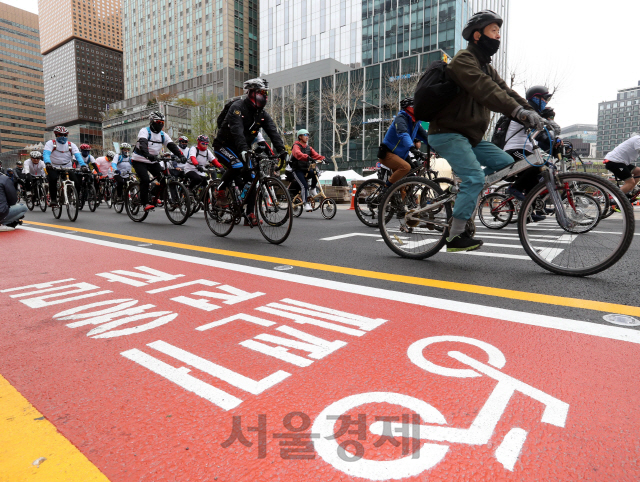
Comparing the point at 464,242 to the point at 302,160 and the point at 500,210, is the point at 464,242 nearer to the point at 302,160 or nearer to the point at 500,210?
the point at 500,210

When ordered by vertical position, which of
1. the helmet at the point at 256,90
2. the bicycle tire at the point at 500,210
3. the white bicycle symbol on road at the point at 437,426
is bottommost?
the white bicycle symbol on road at the point at 437,426

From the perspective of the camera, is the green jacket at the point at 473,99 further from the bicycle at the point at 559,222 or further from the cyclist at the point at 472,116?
the bicycle at the point at 559,222

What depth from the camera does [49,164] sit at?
9000mm

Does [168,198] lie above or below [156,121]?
below

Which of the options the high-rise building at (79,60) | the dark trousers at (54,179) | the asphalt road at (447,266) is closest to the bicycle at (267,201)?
the asphalt road at (447,266)

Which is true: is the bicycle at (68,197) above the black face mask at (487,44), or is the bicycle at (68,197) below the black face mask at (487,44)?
below

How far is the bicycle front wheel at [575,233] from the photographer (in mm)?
3275

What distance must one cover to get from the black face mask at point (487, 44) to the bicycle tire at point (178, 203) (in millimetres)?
5923

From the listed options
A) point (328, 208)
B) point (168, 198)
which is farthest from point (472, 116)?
point (168, 198)

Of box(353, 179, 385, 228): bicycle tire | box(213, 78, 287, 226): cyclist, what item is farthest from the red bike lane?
box(353, 179, 385, 228): bicycle tire

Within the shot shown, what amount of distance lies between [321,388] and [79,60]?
173 meters

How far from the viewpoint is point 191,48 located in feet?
246

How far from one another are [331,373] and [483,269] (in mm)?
2604

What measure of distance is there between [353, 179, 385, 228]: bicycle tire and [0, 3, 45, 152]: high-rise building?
188 meters
